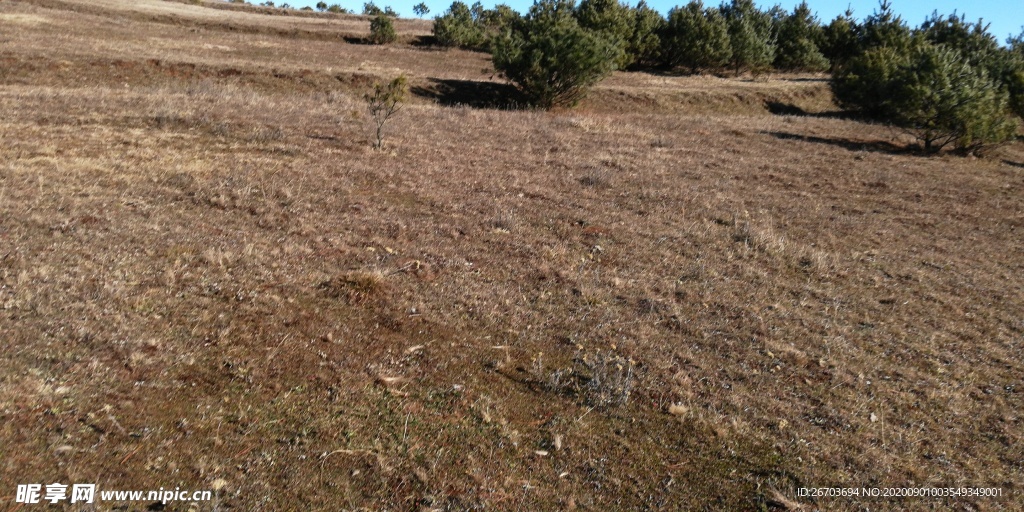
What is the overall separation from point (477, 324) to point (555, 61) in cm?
1920

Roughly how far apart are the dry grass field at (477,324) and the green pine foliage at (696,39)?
26577 millimetres

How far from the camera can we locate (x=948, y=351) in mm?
6410

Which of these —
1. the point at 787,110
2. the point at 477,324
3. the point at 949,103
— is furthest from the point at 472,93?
the point at 477,324

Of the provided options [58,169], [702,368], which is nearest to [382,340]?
[702,368]

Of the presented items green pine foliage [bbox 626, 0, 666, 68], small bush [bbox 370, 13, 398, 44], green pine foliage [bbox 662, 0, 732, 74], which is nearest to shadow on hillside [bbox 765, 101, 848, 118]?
Result: green pine foliage [bbox 662, 0, 732, 74]

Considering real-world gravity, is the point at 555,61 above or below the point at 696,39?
below

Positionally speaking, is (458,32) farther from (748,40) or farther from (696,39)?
(748,40)

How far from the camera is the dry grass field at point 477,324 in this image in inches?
165

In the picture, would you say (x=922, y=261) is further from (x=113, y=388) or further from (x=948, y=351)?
(x=113, y=388)

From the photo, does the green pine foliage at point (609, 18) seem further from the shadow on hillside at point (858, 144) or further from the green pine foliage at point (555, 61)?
the shadow on hillside at point (858, 144)

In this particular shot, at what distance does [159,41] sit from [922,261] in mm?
30979

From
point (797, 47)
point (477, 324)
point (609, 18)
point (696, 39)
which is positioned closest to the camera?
point (477, 324)

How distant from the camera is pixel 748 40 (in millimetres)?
39031

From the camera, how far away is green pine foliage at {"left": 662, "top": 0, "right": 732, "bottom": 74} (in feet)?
125
